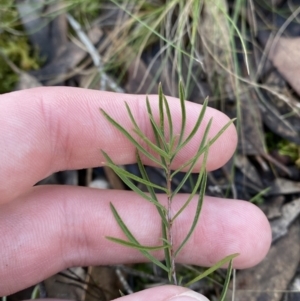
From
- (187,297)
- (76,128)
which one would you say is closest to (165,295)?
(187,297)

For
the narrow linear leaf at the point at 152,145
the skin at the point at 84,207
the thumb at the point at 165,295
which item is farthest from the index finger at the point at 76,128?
the thumb at the point at 165,295

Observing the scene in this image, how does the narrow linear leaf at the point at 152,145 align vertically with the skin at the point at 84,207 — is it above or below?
above

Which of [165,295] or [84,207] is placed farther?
[84,207]

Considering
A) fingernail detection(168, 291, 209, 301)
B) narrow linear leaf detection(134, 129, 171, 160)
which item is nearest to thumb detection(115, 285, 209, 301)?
fingernail detection(168, 291, 209, 301)

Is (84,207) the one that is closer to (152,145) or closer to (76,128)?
(76,128)

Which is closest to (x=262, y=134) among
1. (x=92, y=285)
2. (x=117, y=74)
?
(x=117, y=74)

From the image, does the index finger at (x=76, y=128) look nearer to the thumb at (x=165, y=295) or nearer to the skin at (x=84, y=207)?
the skin at (x=84, y=207)

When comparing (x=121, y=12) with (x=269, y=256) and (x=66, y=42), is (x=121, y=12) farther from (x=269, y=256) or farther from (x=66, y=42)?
(x=269, y=256)
